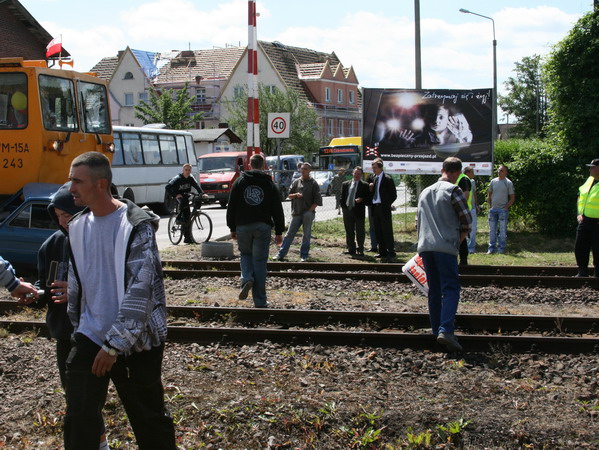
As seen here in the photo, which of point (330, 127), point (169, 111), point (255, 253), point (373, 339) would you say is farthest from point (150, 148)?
point (330, 127)

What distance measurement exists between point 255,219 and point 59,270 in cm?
466

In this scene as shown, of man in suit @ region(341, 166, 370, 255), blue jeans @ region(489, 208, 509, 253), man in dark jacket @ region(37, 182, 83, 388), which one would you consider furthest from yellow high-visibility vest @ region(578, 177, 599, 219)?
man in dark jacket @ region(37, 182, 83, 388)

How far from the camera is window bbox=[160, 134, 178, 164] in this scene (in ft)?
88.1

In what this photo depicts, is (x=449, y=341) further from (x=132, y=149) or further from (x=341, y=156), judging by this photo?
(x=341, y=156)

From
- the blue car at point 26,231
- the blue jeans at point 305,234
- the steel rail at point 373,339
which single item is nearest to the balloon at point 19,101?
the blue car at point 26,231

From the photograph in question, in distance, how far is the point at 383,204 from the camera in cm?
1434

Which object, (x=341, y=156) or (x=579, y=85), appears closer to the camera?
(x=579, y=85)

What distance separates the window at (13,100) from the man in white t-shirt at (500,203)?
30.3 ft

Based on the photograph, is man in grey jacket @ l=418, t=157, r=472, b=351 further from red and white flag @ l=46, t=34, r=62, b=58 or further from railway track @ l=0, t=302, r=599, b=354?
red and white flag @ l=46, t=34, r=62, b=58

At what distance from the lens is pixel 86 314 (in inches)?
149

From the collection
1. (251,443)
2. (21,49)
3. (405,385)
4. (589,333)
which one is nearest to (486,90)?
(589,333)

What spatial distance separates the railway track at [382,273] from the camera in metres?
11.3

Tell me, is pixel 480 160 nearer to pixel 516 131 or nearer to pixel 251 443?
pixel 251 443

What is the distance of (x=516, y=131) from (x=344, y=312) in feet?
222
